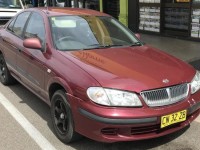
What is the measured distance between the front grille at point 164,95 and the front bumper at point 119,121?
58mm

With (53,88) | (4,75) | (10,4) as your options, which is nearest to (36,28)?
(53,88)

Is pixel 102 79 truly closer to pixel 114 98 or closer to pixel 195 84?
pixel 114 98

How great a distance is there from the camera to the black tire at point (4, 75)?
6.75m

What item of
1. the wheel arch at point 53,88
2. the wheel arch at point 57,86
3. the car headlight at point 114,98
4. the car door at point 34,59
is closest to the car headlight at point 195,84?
the car headlight at point 114,98

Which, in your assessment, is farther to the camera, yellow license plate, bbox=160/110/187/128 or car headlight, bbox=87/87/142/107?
yellow license plate, bbox=160/110/187/128

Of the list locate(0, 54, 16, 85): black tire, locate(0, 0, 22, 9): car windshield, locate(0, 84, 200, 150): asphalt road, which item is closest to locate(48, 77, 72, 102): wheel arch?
locate(0, 84, 200, 150): asphalt road

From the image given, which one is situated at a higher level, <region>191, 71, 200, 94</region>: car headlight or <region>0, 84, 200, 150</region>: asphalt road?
<region>191, 71, 200, 94</region>: car headlight

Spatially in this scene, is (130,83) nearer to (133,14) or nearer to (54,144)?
(54,144)

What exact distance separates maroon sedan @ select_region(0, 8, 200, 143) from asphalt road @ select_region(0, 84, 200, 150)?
0.21 meters

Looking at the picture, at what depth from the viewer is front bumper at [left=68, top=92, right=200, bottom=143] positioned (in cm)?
359

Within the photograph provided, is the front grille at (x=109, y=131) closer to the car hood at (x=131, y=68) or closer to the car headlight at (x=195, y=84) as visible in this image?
the car hood at (x=131, y=68)

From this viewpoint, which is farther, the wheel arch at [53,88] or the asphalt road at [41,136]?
the wheel arch at [53,88]

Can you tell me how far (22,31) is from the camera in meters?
5.92

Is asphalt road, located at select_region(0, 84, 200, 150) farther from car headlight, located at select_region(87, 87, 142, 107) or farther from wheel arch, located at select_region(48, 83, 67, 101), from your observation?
car headlight, located at select_region(87, 87, 142, 107)
